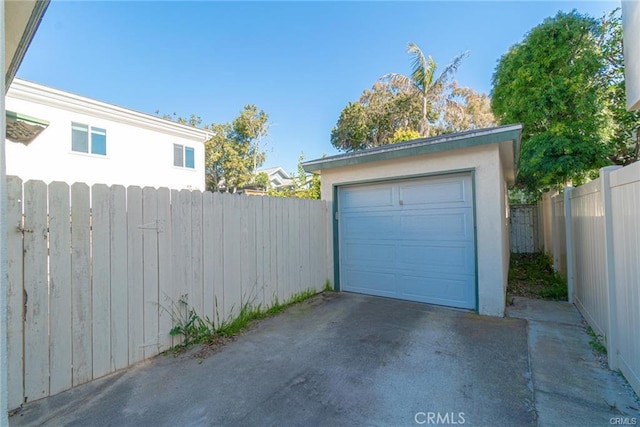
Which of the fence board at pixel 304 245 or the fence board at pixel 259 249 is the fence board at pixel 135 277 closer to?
the fence board at pixel 259 249

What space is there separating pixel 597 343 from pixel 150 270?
5.08 m

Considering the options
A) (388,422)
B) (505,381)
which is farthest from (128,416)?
(505,381)

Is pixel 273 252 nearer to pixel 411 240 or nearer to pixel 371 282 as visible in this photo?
pixel 371 282

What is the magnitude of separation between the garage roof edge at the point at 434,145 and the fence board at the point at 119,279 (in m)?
3.72

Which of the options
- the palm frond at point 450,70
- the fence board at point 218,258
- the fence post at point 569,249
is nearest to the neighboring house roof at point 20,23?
the fence board at point 218,258

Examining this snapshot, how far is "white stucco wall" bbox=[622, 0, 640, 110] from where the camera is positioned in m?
2.57

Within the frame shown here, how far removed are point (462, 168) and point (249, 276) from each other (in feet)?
12.3

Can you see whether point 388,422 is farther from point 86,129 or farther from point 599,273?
point 86,129

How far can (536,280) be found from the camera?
6.41m

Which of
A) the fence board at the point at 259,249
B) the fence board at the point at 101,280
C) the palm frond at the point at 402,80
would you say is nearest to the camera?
the fence board at the point at 101,280

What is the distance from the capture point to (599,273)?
3.27m

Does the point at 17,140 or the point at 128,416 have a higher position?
the point at 17,140

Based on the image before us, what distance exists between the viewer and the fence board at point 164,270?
10.5 feet

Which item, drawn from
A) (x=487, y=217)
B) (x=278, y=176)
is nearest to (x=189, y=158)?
(x=487, y=217)
